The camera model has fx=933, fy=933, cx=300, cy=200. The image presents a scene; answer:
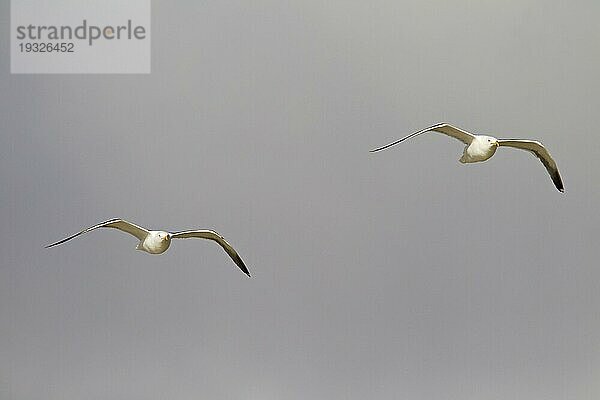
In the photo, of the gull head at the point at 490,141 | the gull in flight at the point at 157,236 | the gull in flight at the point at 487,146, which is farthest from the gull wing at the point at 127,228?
the gull head at the point at 490,141

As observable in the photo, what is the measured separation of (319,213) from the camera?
115 inches

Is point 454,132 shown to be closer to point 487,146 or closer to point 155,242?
point 487,146

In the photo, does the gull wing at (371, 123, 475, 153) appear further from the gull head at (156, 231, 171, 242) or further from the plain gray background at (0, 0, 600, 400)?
the gull head at (156, 231, 171, 242)

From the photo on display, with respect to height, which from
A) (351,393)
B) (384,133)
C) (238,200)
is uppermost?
(384,133)

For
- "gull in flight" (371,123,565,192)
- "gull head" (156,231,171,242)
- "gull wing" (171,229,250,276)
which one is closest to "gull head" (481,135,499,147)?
"gull in flight" (371,123,565,192)

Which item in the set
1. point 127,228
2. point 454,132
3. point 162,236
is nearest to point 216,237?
point 162,236

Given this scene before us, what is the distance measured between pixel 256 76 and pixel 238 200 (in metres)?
0.39

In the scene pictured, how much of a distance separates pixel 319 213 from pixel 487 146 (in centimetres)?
56

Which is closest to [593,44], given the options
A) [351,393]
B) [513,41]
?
[513,41]

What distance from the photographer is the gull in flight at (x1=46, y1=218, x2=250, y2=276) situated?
2.79 metres

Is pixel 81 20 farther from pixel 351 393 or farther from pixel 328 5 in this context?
pixel 351 393

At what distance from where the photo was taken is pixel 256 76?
294cm

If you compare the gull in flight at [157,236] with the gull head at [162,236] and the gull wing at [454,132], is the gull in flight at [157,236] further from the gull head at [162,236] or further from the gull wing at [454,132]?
the gull wing at [454,132]

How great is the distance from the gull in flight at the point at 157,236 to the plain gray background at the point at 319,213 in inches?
1.4
